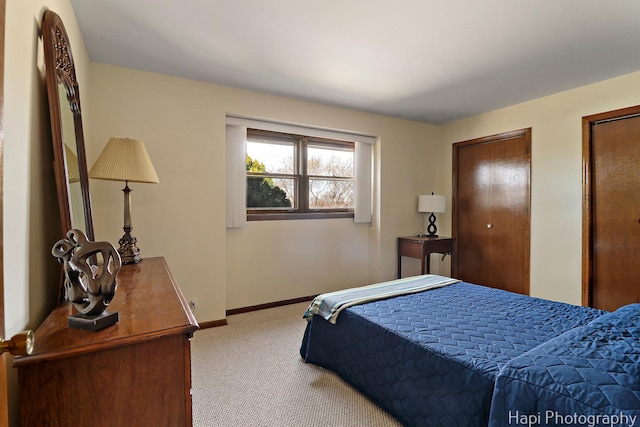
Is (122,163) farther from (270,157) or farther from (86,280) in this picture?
(270,157)

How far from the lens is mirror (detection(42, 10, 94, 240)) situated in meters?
1.26

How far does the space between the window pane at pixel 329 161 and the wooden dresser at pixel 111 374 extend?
118 inches

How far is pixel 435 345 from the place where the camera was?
1531mm

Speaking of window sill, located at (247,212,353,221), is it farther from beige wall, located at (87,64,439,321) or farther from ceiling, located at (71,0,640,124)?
ceiling, located at (71,0,640,124)

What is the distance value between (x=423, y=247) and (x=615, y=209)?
5.98 ft

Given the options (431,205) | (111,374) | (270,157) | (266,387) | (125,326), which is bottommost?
(266,387)

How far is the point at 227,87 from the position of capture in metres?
3.11

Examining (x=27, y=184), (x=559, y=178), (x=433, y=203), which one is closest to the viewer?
(x=27, y=184)

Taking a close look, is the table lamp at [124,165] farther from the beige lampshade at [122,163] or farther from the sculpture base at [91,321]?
the sculpture base at [91,321]

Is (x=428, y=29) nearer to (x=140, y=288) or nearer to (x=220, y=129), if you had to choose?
(x=220, y=129)

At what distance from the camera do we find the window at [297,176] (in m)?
3.55

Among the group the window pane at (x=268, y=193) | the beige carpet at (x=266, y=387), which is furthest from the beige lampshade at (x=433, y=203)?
the beige carpet at (x=266, y=387)

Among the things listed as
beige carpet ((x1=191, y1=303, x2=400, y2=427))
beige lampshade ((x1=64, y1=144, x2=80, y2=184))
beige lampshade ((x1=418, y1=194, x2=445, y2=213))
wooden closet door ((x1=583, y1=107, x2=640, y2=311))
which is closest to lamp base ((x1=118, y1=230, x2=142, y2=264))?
beige lampshade ((x1=64, y1=144, x2=80, y2=184))

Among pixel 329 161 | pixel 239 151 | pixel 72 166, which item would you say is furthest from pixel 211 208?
pixel 329 161
